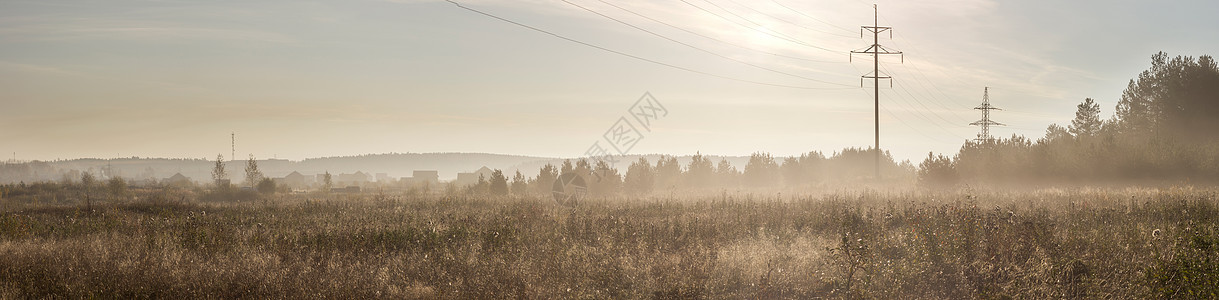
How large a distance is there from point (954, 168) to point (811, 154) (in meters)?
34.3

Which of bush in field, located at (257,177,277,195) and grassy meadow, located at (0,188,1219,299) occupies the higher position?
grassy meadow, located at (0,188,1219,299)

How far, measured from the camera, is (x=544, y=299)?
7078mm

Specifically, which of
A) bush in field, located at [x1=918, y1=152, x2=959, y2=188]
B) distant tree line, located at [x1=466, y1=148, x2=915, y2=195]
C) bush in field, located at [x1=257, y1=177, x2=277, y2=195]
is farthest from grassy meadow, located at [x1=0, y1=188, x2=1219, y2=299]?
bush in field, located at [x1=257, y1=177, x2=277, y2=195]

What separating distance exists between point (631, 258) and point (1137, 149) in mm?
37321

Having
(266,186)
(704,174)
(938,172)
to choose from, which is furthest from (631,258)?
(266,186)

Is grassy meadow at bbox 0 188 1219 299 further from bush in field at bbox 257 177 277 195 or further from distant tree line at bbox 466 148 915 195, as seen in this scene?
bush in field at bbox 257 177 277 195

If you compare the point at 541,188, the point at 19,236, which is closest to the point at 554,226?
the point at 19,236

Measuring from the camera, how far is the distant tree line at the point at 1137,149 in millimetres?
31859

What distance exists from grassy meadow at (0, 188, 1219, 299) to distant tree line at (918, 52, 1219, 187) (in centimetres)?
2316

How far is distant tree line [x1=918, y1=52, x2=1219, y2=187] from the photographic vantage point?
31.9 metres

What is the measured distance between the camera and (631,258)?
884 cm

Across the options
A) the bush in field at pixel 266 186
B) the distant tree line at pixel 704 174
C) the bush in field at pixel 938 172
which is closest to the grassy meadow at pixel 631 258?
the bush in field at pixel 938 172

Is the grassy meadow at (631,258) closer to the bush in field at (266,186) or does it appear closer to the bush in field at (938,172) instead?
the bush in field at (938,172)

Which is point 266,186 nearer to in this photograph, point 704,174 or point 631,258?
point 704,174
